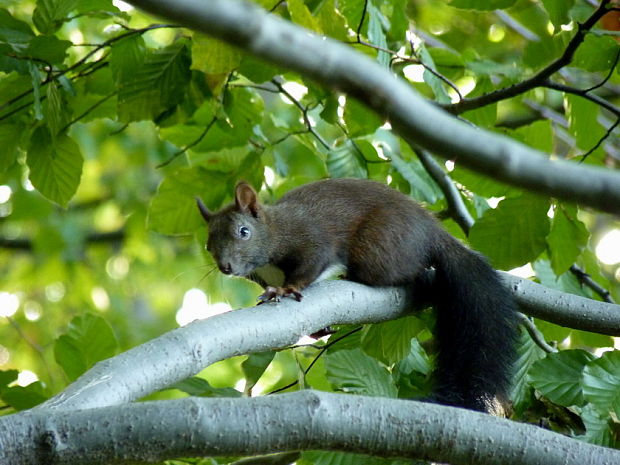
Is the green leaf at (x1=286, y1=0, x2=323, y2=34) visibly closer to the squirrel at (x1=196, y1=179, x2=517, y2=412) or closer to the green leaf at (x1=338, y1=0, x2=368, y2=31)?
the green leaf at (x1=338, y1=0, x2=368, y2=31)

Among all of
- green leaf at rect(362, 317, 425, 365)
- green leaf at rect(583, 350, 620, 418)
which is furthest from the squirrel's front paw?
green leaf at rect(583, 350, 620, 418)

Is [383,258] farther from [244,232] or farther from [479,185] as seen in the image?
[244,232]

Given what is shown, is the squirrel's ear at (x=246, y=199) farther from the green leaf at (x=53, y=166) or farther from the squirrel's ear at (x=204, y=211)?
the green leaf at (x=53, y=166)

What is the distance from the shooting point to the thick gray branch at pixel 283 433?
177cm

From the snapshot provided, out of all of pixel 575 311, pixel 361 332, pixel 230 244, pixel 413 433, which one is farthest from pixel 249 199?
pixel 413 433

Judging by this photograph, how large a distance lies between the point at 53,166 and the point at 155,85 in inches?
21.3

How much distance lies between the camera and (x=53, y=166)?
365cm

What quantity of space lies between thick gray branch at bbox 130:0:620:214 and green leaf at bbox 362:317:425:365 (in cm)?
202

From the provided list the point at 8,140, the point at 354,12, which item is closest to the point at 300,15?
the point at 354,12

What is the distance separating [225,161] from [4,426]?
98.7 inches

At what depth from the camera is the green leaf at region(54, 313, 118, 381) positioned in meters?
3.41

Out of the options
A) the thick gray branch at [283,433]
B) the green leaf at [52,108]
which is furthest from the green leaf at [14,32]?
the thick gray branch at [283,433]

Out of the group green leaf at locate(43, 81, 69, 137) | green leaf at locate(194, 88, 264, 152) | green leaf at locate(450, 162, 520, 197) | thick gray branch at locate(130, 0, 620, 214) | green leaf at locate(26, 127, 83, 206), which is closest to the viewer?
thick gray branch at locate(130, 0, 620, 214)

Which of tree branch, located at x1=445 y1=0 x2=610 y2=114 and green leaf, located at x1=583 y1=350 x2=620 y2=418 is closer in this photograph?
green leaf, located at x1=583 y1=350 x2=620 y2=418
